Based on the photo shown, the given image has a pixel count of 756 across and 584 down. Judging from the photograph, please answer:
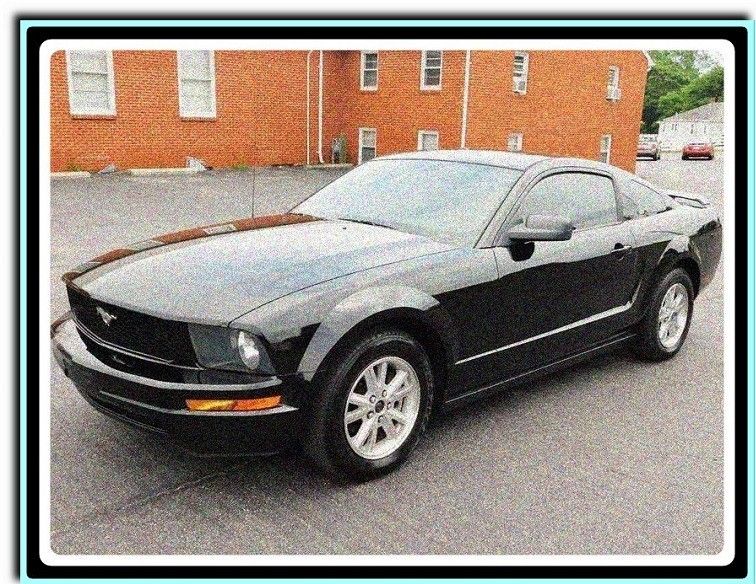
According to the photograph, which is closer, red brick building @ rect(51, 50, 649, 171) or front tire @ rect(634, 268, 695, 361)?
front tire @ rect(634, 268, 695, 361)

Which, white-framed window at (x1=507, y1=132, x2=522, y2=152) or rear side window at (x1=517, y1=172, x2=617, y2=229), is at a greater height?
white-framed window at (x1=507, y1=132, x2=522, y2=152)

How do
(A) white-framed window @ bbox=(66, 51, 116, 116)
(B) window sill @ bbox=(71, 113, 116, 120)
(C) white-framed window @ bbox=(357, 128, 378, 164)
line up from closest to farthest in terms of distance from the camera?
(A) white-framed window @ bbox=(66, 51, 116, 116)
(B) window sill @ bbox=(71, 113, 116, 120)
(C) white-framed window @ bbox=(357, 128, 378, 164)

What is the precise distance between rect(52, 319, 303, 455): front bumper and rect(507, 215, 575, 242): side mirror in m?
1.48

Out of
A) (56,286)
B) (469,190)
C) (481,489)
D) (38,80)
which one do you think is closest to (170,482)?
(481,489)

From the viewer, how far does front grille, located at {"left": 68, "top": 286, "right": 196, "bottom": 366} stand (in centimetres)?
294

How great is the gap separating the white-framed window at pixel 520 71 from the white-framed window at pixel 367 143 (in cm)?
357

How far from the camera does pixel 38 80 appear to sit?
2.37 m

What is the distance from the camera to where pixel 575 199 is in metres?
4.42

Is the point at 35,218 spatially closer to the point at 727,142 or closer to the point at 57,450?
the point at 57,450

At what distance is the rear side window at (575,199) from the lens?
4109mm

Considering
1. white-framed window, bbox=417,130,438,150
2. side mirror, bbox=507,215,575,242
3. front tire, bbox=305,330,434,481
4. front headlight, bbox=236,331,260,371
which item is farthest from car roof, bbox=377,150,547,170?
white-framed window, bbox=417,130,438,150

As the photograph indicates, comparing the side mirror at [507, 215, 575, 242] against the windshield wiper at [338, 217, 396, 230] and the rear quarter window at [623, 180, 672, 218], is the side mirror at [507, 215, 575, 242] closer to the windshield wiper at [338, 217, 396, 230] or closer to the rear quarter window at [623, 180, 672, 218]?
the windshield wiper at [338, 217, 396, 230]

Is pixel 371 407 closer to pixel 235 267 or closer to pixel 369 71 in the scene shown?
pixel 235 267

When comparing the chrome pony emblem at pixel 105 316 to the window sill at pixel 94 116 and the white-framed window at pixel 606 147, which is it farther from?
the white-framed window at pixel 606 147
